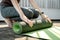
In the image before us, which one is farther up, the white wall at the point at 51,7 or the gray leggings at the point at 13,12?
the gray leggings at the point at 13,12

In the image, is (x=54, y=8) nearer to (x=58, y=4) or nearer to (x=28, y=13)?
(x=58, y=4)

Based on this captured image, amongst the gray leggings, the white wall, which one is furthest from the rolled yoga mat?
the white wall

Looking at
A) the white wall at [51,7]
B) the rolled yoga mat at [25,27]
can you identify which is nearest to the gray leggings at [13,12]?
the rolled yoga mat at [25,27]

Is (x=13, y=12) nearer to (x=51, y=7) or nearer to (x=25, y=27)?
(x=25, y=27)

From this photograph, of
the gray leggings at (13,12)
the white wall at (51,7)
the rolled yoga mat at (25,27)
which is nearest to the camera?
the rolled yoga mat at (25,27)

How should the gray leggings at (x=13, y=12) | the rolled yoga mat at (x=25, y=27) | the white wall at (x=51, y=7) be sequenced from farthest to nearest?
1. the white wall at (x=51, y=7)
2. the gray leggings at (x=13, y=12)
3. the rolled yoga mat at (x=25, y=27)

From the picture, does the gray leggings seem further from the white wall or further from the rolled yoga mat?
the white wall

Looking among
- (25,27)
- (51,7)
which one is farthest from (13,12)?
(51,7)

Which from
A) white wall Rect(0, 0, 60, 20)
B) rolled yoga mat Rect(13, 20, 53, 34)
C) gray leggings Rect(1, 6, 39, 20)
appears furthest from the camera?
white wall Rect(0, 0, 60, 20)

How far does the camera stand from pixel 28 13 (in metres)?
1.49

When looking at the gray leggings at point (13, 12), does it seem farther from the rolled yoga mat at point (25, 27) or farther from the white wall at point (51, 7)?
the white wall at point (51, 7)

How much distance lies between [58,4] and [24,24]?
67.8 inches

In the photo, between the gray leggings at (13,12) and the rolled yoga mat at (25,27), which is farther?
the gray leggings at (13,12)

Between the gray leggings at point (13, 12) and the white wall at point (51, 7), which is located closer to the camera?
the gray leggings at point (13, 12)
